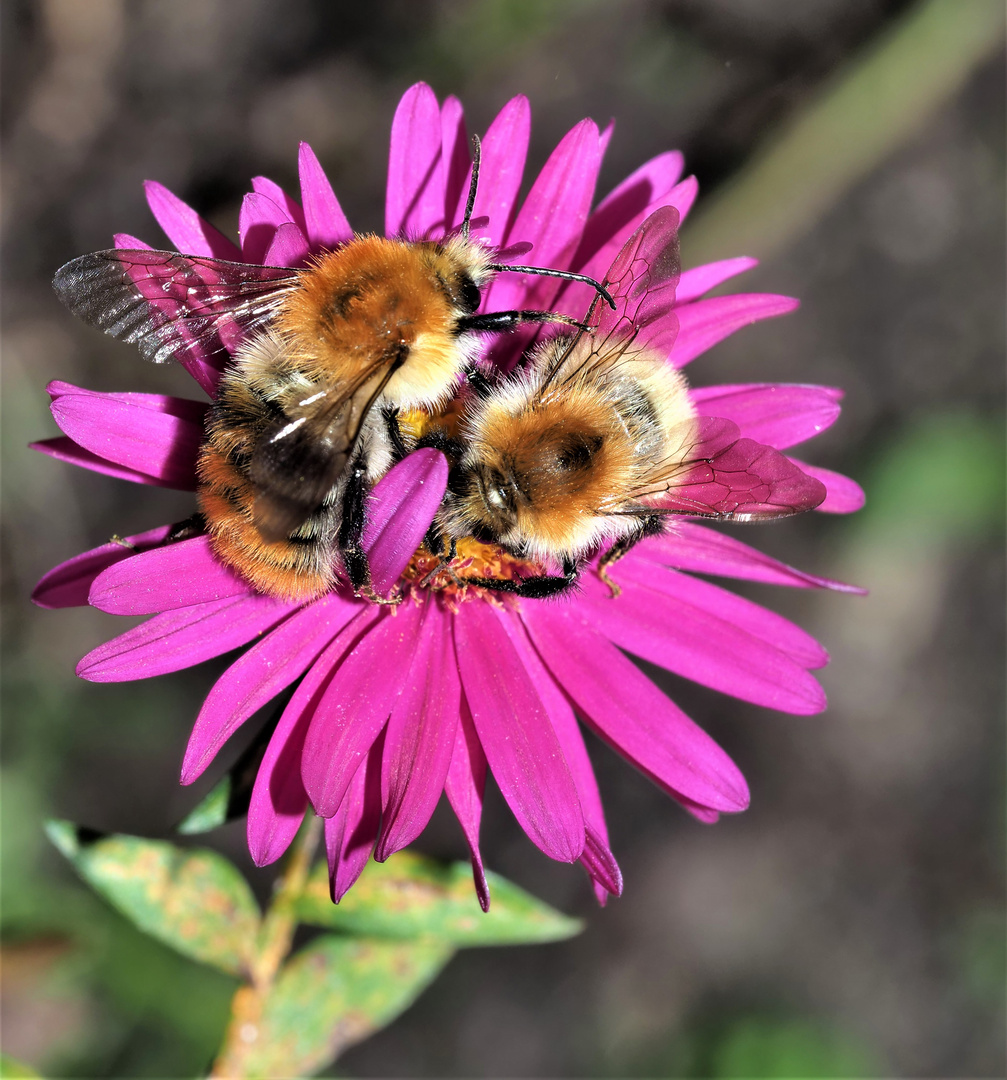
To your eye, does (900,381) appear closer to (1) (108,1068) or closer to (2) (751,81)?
(2) (751,81)

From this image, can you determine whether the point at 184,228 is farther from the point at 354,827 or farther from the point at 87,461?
the point at 354,827

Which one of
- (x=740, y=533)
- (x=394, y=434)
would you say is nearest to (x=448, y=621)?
(x=394, y=434)

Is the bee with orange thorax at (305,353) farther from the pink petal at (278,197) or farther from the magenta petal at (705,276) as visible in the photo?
the magenta petal at (705,276)

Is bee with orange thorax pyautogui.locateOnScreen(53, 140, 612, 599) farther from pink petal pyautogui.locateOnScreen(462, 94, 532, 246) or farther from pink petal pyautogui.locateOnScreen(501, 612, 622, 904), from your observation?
pink petal pyautogui.locateOnScreen(501, 612, 622, 904)

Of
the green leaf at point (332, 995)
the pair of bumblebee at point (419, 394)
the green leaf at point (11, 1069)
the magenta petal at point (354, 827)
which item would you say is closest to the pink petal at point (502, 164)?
the pair of bumblebee at point (419, 394)

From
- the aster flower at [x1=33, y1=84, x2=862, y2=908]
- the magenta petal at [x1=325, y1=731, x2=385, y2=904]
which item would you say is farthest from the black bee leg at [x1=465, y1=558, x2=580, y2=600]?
the magenta petal at [x1=325, y1=731, x2=385, y2=904]

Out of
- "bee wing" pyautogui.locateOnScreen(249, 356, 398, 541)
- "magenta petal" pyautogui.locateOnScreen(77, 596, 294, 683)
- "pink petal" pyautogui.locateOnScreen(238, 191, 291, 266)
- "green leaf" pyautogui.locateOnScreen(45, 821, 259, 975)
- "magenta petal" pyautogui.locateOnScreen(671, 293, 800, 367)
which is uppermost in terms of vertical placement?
"pink petal" pyautogui.locateOnScreen(238, 191, 291, 266)
